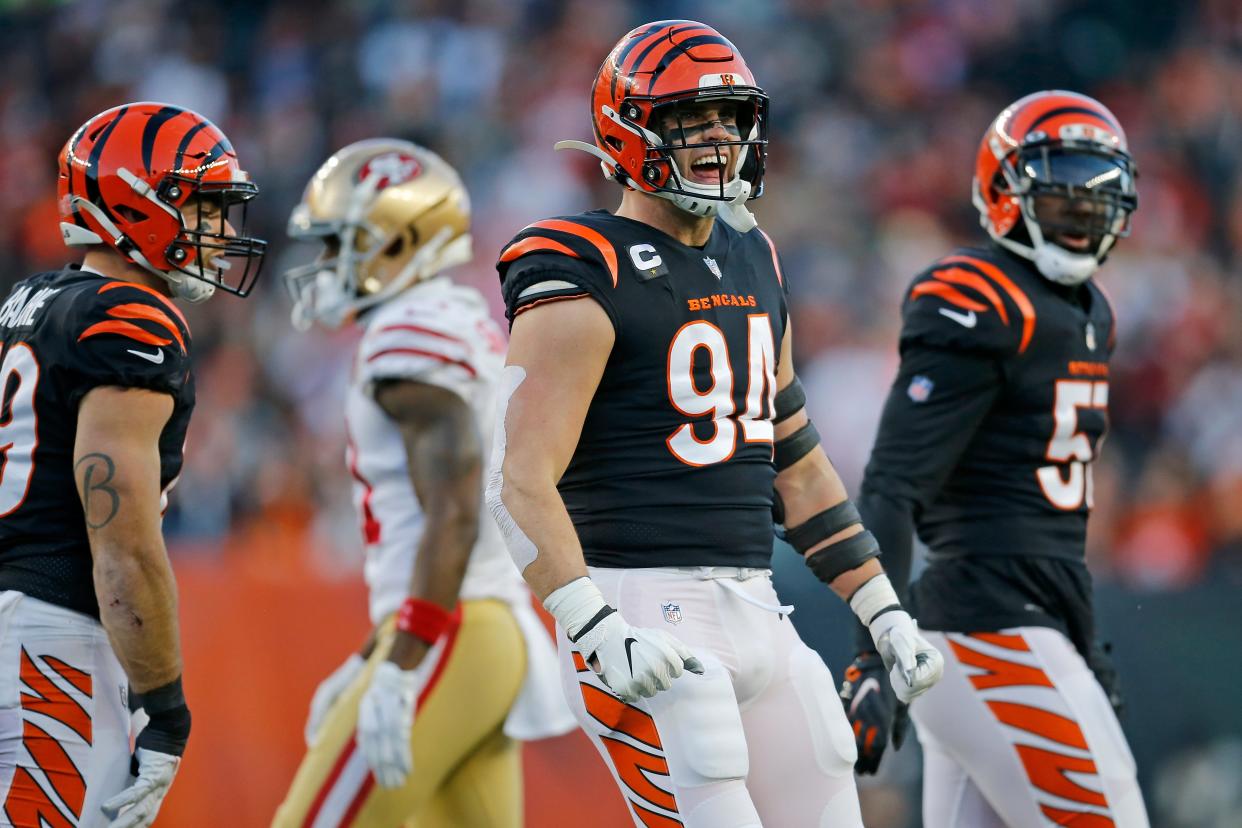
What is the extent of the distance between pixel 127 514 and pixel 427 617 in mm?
1227

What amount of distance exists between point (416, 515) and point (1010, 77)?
309 inches

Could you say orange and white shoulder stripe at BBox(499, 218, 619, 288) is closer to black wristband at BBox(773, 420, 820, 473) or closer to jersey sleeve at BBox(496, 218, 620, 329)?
jersey sleeve at BBox(496, 218, 620, 329)

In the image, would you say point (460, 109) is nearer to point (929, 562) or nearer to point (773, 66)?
point (773, 66)

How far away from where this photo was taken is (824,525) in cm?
365

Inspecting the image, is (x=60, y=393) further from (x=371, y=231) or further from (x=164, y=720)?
(x=371, y=231)

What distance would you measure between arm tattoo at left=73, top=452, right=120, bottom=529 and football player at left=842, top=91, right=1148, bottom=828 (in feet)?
5.81

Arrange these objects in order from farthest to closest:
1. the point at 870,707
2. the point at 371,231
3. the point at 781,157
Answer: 1. the point at 781,157
2. the point at 371,231
3. the point at 870,707

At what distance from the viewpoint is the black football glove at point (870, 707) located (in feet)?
12.9

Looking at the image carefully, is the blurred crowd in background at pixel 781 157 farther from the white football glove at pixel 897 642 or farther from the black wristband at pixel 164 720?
the black wristband at pixel 164 720

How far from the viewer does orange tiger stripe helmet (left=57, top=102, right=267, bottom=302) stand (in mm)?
3691

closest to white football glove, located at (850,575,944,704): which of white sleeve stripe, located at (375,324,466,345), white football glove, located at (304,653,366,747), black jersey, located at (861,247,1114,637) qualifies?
black jersey, located at (861,247,1114,637)

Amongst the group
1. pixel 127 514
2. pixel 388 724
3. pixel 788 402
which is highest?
pixel 788 402

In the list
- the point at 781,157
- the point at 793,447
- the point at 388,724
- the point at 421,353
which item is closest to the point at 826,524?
the point at 793,447

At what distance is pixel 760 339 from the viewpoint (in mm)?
3430
